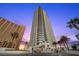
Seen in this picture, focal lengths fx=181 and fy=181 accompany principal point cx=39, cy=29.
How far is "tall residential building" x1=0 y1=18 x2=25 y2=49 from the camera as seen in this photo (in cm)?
244

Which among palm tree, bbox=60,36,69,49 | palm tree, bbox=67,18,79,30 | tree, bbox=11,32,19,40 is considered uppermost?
palm tree, bbox=67,18,79,30

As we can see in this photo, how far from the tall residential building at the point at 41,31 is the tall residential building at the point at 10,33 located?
0.56 ft

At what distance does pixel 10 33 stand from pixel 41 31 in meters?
0.43

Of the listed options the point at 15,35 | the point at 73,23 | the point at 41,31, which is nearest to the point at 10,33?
the point at 15,35

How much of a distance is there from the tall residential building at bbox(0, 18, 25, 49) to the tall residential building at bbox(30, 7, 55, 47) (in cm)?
17

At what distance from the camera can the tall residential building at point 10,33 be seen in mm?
2443

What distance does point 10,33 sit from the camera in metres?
2.47

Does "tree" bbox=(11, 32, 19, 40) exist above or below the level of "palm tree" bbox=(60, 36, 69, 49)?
above

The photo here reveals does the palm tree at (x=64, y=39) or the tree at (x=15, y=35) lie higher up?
the tree at (x=15, y=35)

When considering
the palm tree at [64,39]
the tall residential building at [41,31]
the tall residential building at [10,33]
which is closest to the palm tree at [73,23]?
the palm tree at [64,39]

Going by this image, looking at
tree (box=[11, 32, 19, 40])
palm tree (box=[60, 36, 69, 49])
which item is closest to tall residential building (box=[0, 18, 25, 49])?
tree (box=[11, 32, 19, 40])

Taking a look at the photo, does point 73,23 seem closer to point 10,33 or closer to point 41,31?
point 41,31

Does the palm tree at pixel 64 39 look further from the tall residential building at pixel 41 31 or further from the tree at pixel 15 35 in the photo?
the tree at pixel 15 35

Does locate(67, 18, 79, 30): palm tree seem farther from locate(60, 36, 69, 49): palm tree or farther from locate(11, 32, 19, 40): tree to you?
locate(11, 32, 19, 40): tree
